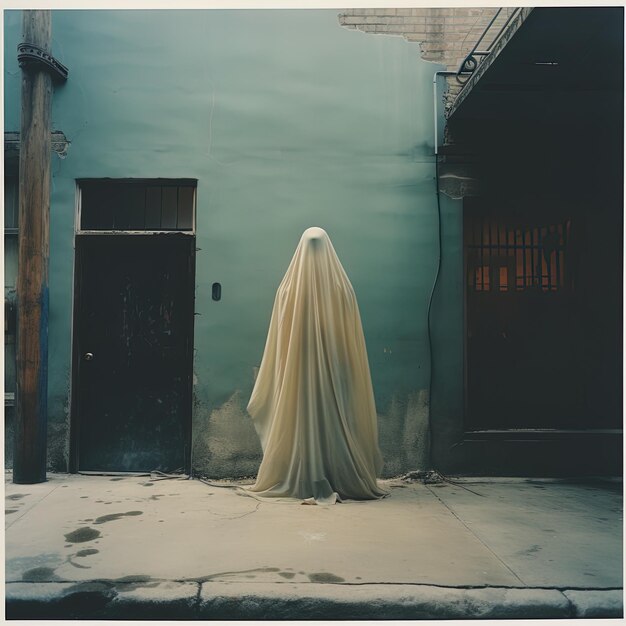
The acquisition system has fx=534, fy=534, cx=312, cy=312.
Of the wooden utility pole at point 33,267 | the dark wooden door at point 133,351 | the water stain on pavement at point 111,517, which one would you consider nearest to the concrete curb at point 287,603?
the water stain on pavement at point 111,517

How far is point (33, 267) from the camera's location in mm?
4719

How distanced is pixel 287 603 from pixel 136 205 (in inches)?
157

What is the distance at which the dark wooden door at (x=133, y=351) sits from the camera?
522cm

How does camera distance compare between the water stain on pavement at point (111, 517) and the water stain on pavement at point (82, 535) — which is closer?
the water stain on pavement at point (82, 535)

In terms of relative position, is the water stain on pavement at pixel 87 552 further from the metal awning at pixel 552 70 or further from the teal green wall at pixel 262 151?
the metal awning at pixel 552 70

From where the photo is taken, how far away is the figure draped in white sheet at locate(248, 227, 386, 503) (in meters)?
4.32

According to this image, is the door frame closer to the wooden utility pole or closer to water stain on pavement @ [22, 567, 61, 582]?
the wooden utility pole

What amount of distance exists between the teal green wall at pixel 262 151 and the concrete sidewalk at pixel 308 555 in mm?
1355

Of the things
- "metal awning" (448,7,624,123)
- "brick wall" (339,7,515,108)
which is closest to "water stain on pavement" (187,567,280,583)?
"metal awning" (448,7,624,123)

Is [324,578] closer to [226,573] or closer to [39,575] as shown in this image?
[226,573]

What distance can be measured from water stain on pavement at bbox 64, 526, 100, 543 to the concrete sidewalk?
18mm

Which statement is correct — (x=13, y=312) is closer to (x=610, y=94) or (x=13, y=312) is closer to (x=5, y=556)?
(x=5, y=556)

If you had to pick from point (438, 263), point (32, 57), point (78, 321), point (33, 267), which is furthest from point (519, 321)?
point (32, 57)

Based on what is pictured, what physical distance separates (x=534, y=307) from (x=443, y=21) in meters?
2.93
